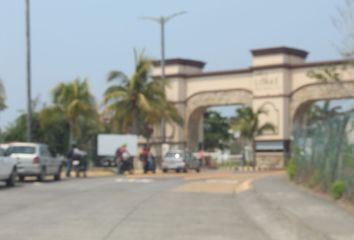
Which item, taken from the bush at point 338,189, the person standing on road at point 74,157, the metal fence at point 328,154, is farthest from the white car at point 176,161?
the bush at point 338,189

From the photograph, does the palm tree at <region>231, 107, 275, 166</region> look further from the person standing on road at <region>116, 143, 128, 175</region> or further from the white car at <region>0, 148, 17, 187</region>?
the white car at <region>0, 148, 17, 187</region>

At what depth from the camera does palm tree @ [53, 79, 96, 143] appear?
51.6 meters

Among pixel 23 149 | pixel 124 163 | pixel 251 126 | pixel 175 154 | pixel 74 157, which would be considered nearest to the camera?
pixel 23 149

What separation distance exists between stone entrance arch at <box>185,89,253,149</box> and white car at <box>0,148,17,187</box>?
28.8 metres

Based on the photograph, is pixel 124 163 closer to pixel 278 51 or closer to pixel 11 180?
pixel 11 180

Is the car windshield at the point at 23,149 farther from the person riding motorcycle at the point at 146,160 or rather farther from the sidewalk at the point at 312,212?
the person riding motorcycle at the point at 146,160

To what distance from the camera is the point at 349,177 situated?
17.4 metres

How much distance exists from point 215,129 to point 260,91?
4223cm

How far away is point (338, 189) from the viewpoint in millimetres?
18125

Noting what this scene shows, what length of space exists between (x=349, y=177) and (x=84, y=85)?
122 ft

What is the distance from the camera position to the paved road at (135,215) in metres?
13.2

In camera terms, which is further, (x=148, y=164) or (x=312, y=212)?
(x=148, y=164)

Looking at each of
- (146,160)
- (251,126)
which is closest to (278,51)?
(251,126)

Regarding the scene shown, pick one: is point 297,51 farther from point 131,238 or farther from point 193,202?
point 131,238
